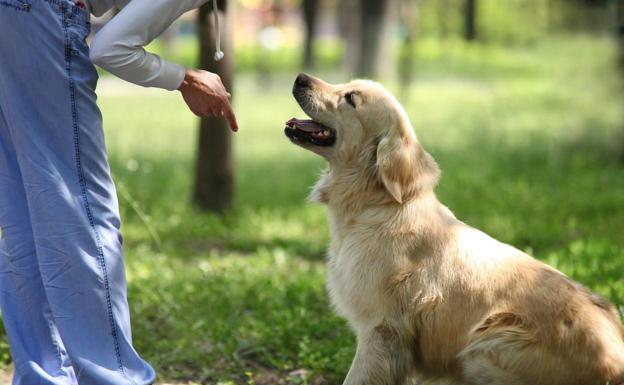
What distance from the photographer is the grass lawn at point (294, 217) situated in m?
5.18

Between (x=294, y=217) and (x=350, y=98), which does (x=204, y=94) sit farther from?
(x=294, y=217)

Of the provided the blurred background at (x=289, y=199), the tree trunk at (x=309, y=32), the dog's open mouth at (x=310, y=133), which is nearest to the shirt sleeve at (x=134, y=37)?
the dog's open mouth at (x=310, y=133)

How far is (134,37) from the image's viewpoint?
3.44 metres

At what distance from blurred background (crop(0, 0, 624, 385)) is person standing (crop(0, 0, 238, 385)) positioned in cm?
114

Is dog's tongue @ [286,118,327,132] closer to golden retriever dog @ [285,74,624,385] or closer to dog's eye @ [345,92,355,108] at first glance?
golden retriever dog @ [285,74,624,385]

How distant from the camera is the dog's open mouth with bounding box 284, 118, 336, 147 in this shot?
4.39m

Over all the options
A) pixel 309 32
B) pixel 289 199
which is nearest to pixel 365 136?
pixel 289 199

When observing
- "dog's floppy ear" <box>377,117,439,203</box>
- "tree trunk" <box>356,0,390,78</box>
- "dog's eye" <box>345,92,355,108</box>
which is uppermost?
"dog's eye" <box>345,92,355,108</box>

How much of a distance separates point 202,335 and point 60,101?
2152 millimetres

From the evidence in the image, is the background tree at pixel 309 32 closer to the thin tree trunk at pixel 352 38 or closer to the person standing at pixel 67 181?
the thin tree trunk at pixel 352 38

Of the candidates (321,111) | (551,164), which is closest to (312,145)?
(321,111)

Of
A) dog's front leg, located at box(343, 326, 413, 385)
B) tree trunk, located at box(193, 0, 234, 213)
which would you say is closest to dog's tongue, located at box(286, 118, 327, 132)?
dog's front leg, located at box(343, 326, 413, 385)

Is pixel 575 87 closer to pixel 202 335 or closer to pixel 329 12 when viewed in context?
pixel 202 335

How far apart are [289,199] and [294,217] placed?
0.95 metres
